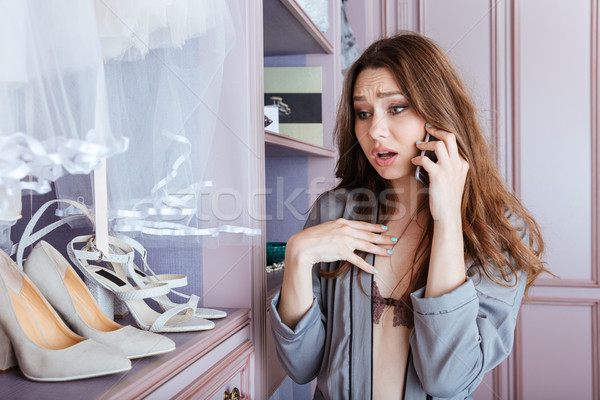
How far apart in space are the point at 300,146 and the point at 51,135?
1.04 metres

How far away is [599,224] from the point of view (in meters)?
2.28

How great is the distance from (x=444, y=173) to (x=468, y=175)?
0.43 feet

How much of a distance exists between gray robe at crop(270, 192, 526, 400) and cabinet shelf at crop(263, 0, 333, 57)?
805 mm

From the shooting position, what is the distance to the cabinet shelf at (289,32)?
1366 mm

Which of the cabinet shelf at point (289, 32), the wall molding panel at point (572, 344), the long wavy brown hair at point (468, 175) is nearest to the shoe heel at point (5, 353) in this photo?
the long wavy brown hair at point (468, 175)

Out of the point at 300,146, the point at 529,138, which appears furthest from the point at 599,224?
the point at 300,146

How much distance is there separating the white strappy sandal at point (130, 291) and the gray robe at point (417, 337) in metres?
0.22

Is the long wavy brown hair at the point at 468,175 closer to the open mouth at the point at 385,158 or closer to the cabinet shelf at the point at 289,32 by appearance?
the open mouth at the point at 385,158

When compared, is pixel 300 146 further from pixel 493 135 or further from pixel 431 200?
pixel 493 135

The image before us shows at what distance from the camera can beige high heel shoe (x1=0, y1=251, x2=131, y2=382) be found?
58 cm

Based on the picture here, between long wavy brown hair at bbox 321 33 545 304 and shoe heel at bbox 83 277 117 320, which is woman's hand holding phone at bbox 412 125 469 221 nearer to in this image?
long wavy brown hair at bbox 321 33 545 304

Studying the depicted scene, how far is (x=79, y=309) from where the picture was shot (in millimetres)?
761

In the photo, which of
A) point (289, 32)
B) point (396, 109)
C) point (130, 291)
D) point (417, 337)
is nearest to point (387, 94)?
point (396, 109)

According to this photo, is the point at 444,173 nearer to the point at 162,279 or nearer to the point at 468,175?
the point at 468,175
